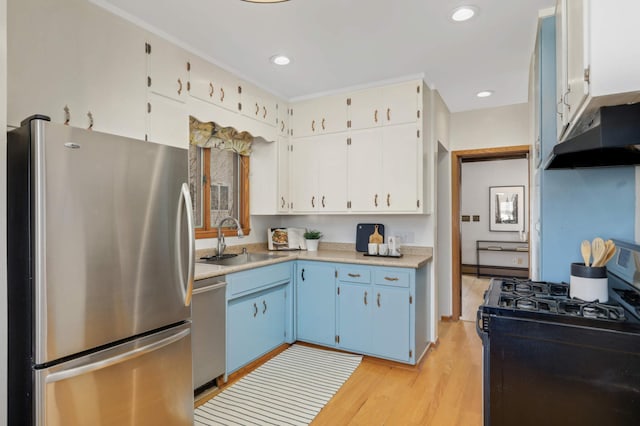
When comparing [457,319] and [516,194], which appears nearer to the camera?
[457,319]

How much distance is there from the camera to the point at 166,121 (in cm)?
242

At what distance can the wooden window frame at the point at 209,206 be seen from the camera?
10.6 ft

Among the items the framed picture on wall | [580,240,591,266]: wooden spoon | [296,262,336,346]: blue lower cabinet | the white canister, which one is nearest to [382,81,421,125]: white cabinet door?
[296,262,336,346]: blue lower cabinet

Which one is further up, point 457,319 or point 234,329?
point 234,329

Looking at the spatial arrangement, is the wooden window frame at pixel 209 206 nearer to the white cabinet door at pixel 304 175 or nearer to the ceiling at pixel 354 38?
the white cabinet door at pixel 304 175

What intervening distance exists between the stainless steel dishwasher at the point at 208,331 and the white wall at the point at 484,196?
5.79 metres

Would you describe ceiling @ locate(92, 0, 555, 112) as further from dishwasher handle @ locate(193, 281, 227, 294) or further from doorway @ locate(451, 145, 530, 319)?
dishwasher handle @ locate(193, 281, 227, 294)

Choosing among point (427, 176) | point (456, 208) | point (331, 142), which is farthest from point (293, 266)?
point (456, 208)

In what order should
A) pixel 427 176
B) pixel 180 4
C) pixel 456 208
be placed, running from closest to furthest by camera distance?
pixel 180 4, pixel 427 176, pixel 456 208

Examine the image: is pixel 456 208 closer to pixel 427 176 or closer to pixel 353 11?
pixel 427 176

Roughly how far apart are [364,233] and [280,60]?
6.08ft

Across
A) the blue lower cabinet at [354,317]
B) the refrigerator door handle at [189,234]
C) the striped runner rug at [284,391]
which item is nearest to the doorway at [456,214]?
the blue lower cabinet at [354,317]

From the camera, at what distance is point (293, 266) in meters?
3.42

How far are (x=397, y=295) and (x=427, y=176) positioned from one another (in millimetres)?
1144
